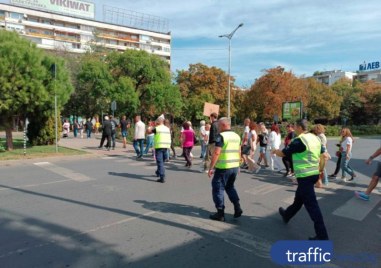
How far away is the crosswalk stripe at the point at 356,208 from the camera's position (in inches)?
230

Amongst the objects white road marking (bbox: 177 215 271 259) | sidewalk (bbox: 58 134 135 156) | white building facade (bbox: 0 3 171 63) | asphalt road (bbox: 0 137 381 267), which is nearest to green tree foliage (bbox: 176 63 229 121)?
white building facade (bbox: 0 3 171 63)

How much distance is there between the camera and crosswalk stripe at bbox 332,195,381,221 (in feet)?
19.2

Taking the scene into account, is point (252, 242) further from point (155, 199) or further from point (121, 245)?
point (155, 199)

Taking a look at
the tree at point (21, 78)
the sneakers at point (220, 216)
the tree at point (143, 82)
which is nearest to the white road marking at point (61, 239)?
the sneakers at point (220, 216)

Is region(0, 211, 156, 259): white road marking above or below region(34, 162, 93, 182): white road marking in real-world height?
below

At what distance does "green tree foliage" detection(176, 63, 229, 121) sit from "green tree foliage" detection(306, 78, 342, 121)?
15.4 m

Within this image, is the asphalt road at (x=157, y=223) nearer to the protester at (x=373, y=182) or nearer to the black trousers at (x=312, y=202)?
the protester at (x=373, y=182)

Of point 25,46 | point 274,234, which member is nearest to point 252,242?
point 274,234

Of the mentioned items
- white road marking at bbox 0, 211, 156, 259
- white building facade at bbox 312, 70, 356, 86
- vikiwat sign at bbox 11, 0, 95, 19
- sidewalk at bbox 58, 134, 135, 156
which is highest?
vikiwat sign at bbox 11, 0, 95, 19

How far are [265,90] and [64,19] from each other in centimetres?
5133

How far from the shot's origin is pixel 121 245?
4.20 meters

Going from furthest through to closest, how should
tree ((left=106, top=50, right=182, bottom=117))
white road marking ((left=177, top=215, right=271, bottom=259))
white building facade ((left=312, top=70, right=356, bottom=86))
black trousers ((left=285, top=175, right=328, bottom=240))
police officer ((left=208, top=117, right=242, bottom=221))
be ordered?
white building facade ((left=312, top=70, right=356, bottom=86)), tree ((left=106, top=50, right=182, bottom=117)), police officer ((left=208, top=117, right=242, bottom=221)), black trousers ((left=285, top=175, right=328, bottom=240)), white road marking ((left=177, top=215, right=271, bottom=259))

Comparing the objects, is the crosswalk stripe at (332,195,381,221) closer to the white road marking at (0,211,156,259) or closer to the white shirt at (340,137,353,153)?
the white shirt at (340,137,353,153)

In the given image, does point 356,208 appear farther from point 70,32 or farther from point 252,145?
point 70,32
